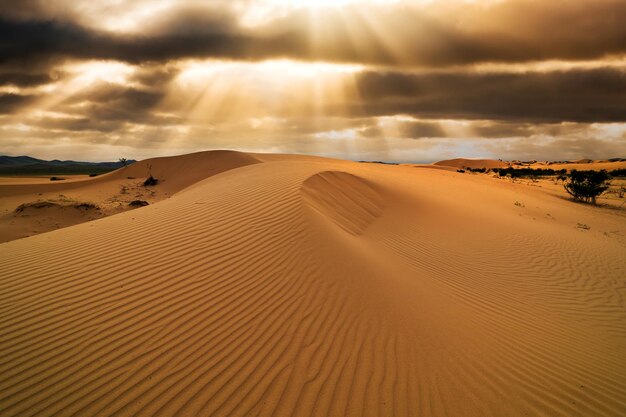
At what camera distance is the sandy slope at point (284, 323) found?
10.7 ft

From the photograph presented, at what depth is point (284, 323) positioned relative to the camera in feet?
14.0

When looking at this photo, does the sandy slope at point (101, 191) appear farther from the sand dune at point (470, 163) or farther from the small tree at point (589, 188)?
the sand dune at point (470, 163)

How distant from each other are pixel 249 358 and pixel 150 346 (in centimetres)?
114

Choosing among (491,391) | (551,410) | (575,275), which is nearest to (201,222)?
(491,391)

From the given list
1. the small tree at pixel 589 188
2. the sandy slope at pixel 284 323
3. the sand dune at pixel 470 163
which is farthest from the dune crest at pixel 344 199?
the sand dune at pixel 470 163

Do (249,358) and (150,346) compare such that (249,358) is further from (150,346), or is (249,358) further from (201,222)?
(201,222)

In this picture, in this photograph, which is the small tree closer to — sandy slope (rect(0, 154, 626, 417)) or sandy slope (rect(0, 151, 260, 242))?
sandy slope (rect(0, 154, 626, 417))

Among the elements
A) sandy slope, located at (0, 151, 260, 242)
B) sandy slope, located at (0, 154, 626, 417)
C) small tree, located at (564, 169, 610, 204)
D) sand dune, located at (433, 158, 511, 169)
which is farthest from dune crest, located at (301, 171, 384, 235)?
sand dune, located at (433, 158, 511, 169)

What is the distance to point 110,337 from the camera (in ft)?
12.3

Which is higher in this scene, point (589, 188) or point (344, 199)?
point (344, 199)

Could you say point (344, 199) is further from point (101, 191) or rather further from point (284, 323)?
point (101, 191)

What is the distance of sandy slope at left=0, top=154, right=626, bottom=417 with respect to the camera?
326cm

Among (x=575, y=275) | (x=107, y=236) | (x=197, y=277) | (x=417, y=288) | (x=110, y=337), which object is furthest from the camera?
(x=575, y=275)

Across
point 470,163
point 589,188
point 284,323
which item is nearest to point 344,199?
point 284,323
